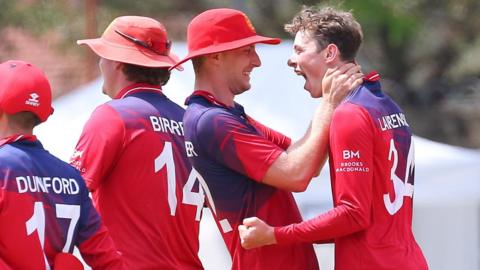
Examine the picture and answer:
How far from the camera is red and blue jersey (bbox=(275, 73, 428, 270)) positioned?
485cm

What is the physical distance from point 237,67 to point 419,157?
493 centimetres

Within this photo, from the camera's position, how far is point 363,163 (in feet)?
15.9

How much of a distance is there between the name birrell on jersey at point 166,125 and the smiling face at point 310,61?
0.76 meters

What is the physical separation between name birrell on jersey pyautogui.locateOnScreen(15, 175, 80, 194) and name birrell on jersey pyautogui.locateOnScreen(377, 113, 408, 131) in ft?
4.01

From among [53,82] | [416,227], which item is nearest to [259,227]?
[416,227]

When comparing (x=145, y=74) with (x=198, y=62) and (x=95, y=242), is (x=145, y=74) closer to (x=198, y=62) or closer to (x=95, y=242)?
(x=198, y=62)

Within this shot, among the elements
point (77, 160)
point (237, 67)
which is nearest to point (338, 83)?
point (237, 67)

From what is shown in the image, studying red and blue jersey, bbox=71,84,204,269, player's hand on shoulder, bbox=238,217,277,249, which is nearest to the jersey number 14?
red and blue jersey, bbox=71,84,204,269

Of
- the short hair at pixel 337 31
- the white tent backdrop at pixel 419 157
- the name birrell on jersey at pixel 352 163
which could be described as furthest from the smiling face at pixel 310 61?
the white tent backdrop at pixel 419 157

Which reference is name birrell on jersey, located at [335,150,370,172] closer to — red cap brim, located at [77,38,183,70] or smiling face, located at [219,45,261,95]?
smiling face, located at [219,45,261,95]

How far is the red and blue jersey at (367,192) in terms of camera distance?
4852 millimetres

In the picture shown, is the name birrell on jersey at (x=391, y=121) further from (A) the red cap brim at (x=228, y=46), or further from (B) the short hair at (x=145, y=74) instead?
(B) the short hair at (x=145, y=74)

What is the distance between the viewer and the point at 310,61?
5090 mm

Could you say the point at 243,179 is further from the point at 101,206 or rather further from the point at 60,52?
the point at 60,52
